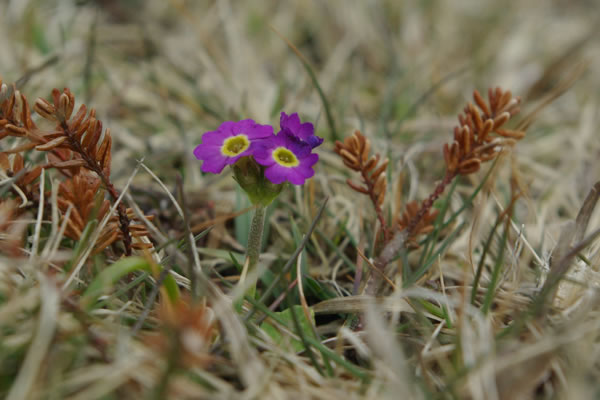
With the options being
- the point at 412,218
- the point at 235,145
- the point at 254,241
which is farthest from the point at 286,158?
the point at 412,218

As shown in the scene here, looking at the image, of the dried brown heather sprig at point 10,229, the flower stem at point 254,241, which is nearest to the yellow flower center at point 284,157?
the flower stem at point 254,241

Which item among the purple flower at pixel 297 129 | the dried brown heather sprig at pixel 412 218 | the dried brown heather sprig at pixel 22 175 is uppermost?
the purple flower at pixel 297 129

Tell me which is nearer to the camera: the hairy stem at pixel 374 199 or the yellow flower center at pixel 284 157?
the yellow flower center at pixel 284 157

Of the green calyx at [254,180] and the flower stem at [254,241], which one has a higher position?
the green calyx at [254,180]

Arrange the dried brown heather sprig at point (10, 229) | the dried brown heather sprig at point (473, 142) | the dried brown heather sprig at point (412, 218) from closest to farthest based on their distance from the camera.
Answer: the dried brown heather sprig at point (10, 229)
the dried brown heather sprig at point (473, 142)
the dried brown heather sprig at point (412, 218)

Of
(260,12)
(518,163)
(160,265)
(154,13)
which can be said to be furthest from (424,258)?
(154,13)

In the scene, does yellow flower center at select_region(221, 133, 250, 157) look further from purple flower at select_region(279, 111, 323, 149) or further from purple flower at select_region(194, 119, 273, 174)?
purple flower at select_region(279, 111, 323, 149)

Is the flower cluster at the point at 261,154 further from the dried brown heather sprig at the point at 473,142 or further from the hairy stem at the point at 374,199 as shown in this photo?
the dried brown heather sprig at the point at 473,142

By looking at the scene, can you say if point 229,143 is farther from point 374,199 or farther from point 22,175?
point 22,175

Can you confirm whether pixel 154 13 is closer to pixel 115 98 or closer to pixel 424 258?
pixel 115 98
